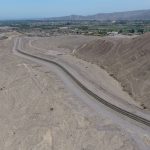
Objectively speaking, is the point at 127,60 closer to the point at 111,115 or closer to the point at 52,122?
the point at 111,115

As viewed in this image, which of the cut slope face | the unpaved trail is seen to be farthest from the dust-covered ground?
the cut slope face

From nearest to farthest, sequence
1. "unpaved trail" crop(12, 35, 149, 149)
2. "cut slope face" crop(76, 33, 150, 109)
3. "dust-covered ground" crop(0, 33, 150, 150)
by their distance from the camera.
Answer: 1. "dust-covered ground" crop(0, 33, 150, 150)
2. "unpaved trail" crop(12, 35, 149, 149)
3. "cut slope face" crop(76, 33, 150, 109)

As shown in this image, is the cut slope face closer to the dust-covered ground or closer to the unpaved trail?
the unpaved trail

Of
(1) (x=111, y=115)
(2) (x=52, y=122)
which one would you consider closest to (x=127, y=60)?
(1) (x=111, y=115)

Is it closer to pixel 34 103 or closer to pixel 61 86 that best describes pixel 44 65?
pixel 61 86

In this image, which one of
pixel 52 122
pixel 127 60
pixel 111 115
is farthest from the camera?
pixel 127 60

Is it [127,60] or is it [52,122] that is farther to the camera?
[127,60]
